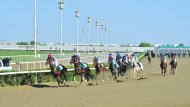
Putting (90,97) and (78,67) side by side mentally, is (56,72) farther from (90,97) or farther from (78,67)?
(90,97)

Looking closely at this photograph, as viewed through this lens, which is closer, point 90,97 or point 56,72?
point 90,97

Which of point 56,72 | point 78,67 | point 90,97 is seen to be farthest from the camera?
point 78,67

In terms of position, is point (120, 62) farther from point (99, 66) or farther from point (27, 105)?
point (27, 105)

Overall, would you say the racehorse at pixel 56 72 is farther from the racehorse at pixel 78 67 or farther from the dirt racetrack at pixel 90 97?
the dirt racetrack at pixel 90 97

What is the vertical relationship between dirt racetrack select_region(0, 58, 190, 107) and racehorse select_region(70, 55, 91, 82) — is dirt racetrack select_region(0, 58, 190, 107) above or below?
below

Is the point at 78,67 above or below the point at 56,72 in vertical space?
above

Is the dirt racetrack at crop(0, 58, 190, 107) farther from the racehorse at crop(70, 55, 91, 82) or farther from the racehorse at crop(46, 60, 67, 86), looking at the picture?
the racehorse at crop(70, 55, 91, 82)

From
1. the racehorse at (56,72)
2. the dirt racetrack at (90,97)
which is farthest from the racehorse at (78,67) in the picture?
the dirt racetrack at (90,97)

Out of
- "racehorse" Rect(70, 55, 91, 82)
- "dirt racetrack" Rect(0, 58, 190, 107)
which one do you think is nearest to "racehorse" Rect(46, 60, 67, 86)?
"racehorse" Rect(70, 55, 91, 82)

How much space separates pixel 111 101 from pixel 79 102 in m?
0.88

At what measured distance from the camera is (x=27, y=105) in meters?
12.7

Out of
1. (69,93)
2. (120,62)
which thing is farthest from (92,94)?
(120,62)

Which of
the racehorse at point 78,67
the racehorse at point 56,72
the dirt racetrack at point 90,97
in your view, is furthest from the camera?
the racehorse at point 78,67

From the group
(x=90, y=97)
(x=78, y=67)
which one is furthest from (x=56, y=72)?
(x=90, y=97)
